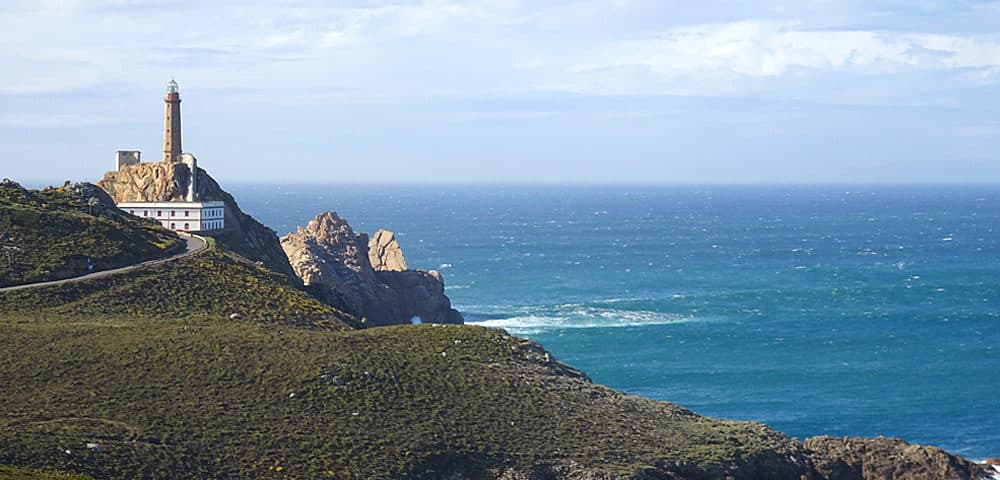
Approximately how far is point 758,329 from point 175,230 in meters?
51.7

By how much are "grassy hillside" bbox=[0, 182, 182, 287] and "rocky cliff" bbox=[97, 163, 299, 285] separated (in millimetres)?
7422

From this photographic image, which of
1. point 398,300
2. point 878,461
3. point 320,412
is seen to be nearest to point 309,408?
point 320,412

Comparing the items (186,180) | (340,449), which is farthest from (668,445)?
(186,180)

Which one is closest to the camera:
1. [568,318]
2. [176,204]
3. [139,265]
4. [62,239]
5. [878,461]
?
[878,461]

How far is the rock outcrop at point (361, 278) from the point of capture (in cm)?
9575

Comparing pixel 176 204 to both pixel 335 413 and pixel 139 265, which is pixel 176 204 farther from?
pixel 335 413

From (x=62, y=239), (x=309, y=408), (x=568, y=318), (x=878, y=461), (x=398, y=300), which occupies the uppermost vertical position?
(x=62, y=239)

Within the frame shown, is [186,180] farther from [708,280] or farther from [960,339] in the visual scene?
[708,280]

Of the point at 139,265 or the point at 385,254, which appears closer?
the point at 139,265

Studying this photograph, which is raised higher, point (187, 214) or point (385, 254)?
point (187, 214)

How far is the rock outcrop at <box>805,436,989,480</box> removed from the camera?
52375 millimetres

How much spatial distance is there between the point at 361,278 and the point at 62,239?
33871 mm

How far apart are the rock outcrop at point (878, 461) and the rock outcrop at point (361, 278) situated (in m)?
43.2

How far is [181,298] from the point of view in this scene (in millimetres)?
64562
